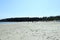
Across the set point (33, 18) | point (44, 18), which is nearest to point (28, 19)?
point (33, 18)

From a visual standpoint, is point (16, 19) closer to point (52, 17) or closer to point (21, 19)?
point (21, 19)

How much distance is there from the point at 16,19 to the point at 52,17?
30134 mm

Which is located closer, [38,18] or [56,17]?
[56,17]

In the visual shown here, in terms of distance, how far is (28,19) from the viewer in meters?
115

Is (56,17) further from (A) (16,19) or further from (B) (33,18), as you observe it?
(A) (16,19)

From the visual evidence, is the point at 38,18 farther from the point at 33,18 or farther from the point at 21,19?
the point at 21,19

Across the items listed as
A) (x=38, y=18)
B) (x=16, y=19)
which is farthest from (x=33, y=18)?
(x=16, y=19)

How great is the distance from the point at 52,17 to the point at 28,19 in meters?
19.6

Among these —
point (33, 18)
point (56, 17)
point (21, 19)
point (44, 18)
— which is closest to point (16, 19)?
point (21, 19)

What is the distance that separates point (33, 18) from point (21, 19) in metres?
10.8

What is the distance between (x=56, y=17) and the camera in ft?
354

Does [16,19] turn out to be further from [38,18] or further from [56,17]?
[56,17]

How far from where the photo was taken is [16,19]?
118 meters

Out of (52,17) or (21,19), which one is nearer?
(52,17)
